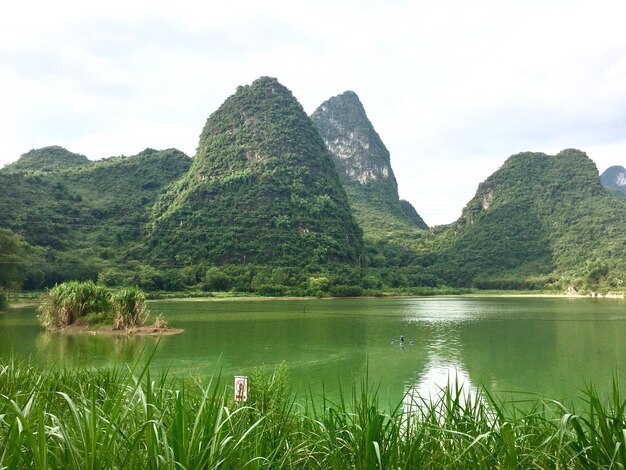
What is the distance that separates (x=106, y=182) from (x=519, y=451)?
8604 centimetres

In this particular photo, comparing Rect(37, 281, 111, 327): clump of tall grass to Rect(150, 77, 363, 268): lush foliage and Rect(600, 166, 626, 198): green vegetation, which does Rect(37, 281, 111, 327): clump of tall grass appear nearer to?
Rect(150, 77, 363, 268): lush foliage

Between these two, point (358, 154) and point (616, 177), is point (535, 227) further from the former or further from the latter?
point (616, 177)

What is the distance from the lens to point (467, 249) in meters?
89.1

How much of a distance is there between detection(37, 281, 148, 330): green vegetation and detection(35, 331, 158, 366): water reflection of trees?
0.97m

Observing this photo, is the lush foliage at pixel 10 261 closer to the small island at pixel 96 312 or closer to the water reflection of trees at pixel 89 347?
the small island at pixel 96 312

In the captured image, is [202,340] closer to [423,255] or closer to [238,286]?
[238,286]

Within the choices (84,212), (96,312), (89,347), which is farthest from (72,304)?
(84,212)

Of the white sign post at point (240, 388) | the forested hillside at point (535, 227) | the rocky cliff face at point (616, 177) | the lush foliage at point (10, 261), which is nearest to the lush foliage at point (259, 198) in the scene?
the forested hillside at point (535, 227)

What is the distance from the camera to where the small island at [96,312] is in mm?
18297

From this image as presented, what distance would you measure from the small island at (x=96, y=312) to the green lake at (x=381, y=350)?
874mm

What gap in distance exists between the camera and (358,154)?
125750 mm

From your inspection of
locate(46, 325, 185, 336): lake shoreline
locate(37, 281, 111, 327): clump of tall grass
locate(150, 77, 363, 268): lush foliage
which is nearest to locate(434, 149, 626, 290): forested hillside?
locate(150, 77, 363, 268): lush foliage

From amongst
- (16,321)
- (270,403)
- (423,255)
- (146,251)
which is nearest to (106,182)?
(146,251)

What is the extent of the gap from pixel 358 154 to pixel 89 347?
115 metres
